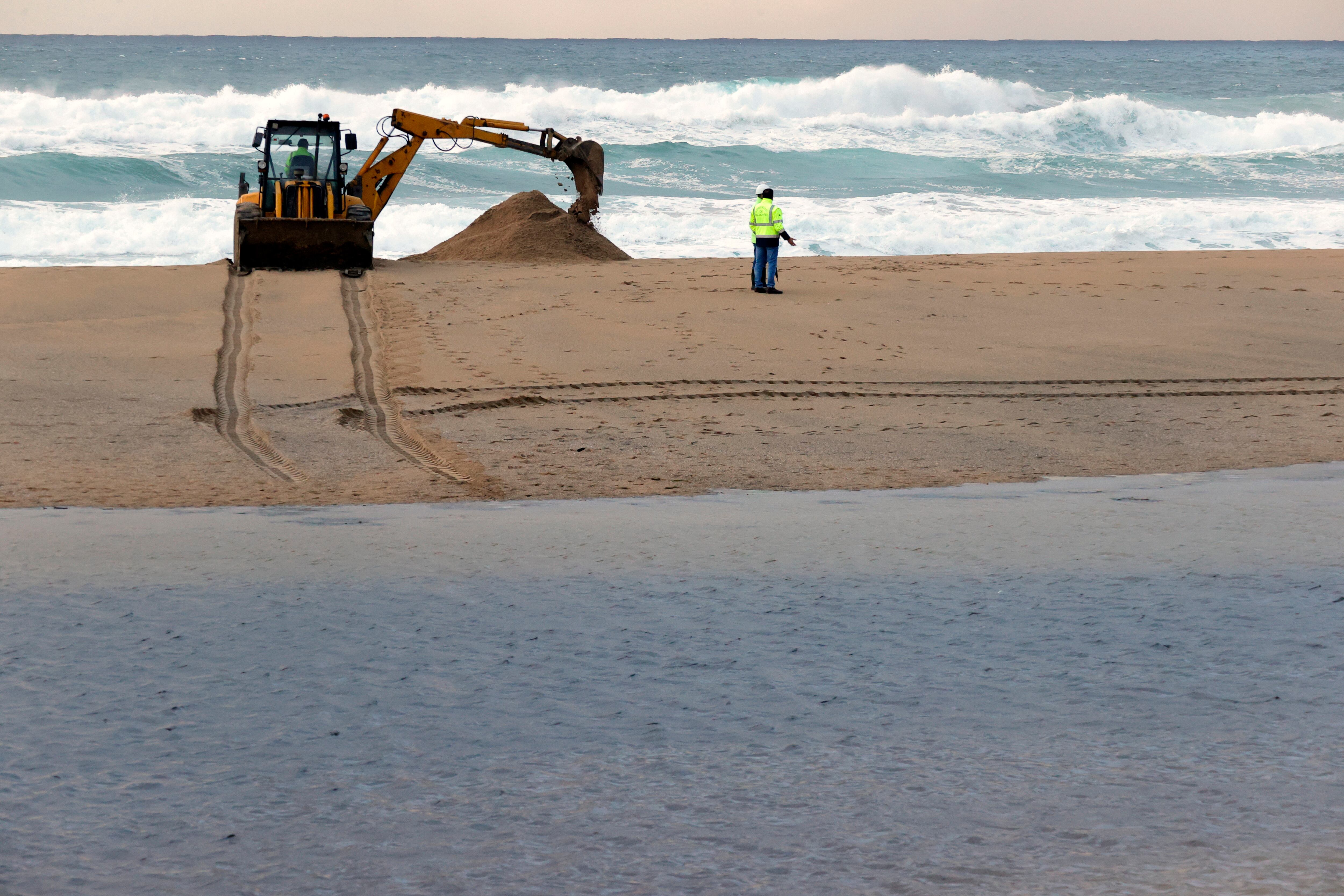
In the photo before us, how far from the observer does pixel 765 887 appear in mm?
2721

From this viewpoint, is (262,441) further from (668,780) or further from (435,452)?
(668,780)

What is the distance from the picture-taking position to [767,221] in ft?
47.4

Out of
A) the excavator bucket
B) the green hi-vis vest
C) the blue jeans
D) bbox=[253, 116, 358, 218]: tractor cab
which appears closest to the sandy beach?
the blue jeans

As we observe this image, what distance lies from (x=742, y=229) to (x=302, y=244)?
9.83 metres

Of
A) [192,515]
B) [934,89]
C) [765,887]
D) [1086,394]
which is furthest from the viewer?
[934,89]

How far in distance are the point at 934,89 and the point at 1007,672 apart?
186 ft

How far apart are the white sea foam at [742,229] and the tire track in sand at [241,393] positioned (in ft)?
24.2

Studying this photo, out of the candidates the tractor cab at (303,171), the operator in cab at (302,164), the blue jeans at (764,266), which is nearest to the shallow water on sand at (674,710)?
the blue jeans at (764,266)

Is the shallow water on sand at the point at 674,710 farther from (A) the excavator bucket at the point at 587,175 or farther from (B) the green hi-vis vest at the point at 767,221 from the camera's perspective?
(A) the excavator bucket at the point at 587,175

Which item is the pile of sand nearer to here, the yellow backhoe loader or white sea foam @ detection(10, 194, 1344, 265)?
the yellow backhoe loader

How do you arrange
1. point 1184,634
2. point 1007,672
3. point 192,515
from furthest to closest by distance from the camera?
point 192,515
point 1184,634
point 1007,672

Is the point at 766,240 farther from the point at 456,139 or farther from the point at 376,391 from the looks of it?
the point at 456,139

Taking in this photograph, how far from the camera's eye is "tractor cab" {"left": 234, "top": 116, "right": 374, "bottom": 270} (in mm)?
15539

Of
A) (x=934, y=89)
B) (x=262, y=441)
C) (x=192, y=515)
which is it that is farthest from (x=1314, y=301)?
(x=934, y=89)
